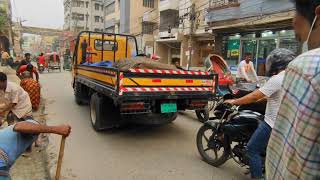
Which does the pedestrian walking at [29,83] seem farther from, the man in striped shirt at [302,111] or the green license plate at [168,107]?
the man in striped shirt at [302,111]

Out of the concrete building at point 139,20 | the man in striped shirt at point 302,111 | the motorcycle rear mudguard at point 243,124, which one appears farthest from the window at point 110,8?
the man in striped shirt at point 302,111

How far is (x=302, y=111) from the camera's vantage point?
1.04m

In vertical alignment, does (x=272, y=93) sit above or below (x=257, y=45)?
below

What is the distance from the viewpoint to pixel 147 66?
5832 millimetres

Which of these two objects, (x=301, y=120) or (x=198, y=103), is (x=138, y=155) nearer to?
(x=198, y=103)

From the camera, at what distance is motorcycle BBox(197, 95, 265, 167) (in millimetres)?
3822

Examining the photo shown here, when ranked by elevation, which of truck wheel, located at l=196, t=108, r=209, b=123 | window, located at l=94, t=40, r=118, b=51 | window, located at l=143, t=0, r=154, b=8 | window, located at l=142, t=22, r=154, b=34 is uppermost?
window, located at l=143, t=0, r=154, b=8

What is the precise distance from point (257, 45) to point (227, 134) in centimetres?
1290

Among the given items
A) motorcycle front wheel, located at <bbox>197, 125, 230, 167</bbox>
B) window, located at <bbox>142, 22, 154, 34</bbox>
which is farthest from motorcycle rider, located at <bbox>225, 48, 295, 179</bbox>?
window, located at <bbox>142, 22, 154, 34</bbox>

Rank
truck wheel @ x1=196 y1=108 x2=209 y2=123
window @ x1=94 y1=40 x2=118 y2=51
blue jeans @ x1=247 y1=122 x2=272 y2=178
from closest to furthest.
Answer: blue jeans @ x1=247 y1=122 x2=272 y2=178
truck wheel @ x1=196 y1=108 x2=209 y2=123
window @ x1=94 y1=40 x2=118 y2=51

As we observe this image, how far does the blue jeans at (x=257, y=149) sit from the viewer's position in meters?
3.44

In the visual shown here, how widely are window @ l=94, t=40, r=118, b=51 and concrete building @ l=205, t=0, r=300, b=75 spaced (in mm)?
7408

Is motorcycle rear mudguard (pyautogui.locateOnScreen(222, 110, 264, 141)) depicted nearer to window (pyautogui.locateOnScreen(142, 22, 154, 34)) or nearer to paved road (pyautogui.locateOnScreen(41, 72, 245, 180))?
paved road (pyautogui.locateOnScreen(41, 72, 245, 180))

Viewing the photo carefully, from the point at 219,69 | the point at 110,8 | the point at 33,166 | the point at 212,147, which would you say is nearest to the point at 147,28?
the point at 110,8
